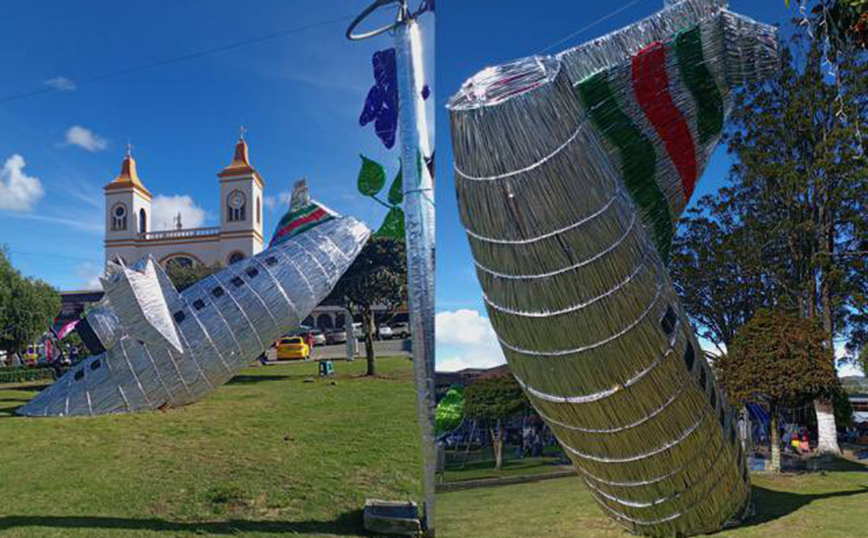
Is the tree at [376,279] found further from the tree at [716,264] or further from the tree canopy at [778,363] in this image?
the tree canopy at [778,363]

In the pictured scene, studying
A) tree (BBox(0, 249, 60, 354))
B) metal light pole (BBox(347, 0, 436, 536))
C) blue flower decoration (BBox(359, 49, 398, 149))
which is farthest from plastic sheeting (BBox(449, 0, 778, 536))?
tree (BBox(0, 249, 60, 354))

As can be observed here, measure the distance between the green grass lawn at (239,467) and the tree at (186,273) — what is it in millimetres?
987

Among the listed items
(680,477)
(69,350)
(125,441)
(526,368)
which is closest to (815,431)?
(680,477)

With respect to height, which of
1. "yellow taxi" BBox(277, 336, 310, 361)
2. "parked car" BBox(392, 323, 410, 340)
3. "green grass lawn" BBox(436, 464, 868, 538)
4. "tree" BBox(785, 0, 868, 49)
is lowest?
"green grass lawn" BBox(436, 464, 868, 538)

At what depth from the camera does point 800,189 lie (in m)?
3.66

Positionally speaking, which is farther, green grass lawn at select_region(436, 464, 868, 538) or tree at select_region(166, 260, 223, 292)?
tree at select_region(166, 260, 223, 292)

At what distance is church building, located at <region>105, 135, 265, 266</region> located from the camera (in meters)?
3.35

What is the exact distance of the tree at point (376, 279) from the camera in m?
3.32

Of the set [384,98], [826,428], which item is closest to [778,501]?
[384,98]

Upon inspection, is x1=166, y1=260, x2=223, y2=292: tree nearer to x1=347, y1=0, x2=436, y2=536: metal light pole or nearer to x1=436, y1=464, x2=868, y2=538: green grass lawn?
x1=347, y1=0, x2=436, y2=536: metal light pole

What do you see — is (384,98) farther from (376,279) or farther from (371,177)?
(376,279)

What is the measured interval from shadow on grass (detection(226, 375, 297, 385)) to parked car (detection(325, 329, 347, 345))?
16.6 inches

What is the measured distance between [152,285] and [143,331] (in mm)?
517

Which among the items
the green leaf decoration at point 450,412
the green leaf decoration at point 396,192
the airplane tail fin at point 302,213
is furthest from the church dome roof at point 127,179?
the green leaf decoration at point 450,412
